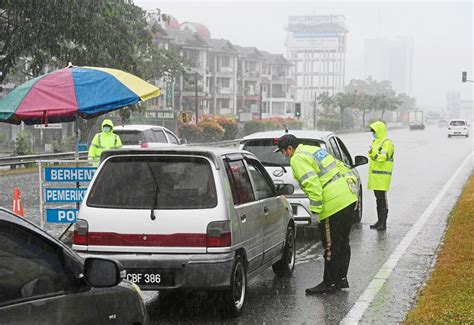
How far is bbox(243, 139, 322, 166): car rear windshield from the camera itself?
464 inches

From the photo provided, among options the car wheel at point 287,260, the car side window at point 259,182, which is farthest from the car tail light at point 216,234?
the car wheel at point 287,260

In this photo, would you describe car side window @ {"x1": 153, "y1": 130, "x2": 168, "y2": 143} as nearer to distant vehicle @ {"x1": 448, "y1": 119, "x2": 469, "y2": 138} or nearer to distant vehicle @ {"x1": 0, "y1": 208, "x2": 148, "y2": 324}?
distant vehicle @ {"x1": 0, "y1": 208, "x2": 148, "y2": 324}

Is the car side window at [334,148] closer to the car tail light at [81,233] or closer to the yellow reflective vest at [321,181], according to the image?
the yellow reflective vest at [321,181]

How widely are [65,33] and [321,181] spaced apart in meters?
18.7

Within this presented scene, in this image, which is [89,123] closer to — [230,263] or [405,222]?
[405,222]

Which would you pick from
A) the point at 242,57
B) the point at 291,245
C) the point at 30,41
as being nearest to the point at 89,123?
the point at 30,41

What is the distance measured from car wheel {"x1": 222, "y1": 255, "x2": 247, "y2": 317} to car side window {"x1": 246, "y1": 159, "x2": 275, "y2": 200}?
3.33 feet

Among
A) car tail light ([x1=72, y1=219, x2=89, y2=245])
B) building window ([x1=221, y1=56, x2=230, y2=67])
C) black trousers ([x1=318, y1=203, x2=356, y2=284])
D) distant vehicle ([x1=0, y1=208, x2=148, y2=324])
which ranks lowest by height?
black trousers ([x1=318, y1=203, x2=356, y2=284])

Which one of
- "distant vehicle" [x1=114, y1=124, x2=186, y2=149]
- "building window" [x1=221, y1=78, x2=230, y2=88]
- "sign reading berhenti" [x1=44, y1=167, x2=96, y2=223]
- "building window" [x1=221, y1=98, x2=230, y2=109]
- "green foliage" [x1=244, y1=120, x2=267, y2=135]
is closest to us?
"sign reading berhenti" [x1=44, y1=167, x2=96, y2=223]

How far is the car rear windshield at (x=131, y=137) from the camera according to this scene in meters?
19.2

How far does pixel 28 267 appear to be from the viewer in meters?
3.58

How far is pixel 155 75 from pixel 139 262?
4854cm

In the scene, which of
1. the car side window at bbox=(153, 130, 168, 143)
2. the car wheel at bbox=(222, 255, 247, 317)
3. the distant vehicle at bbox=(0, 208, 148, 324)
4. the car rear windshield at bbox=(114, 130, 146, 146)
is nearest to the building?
the car side window at bbox=(153, 130, 168, 143)

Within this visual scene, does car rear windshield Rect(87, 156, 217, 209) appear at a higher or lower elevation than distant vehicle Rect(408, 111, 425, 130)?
higher
